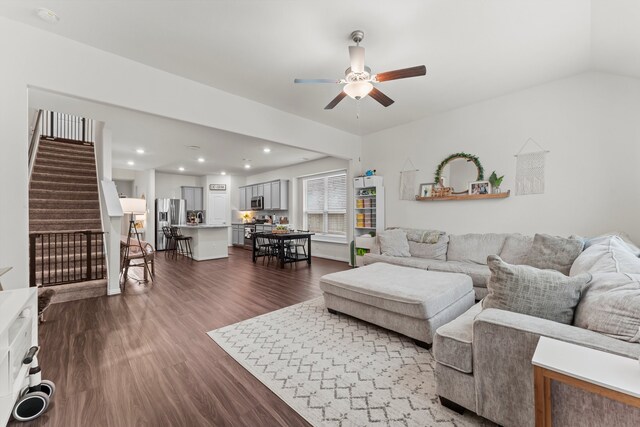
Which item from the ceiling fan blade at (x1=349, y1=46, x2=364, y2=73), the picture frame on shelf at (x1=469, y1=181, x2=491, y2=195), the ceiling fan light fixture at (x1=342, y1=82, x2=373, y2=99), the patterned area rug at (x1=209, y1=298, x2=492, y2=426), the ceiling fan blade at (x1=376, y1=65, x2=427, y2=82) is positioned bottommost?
the patterned area rug at (x1=209, y1=298, x2=492, y2=426)

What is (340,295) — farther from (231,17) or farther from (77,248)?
(77,248)

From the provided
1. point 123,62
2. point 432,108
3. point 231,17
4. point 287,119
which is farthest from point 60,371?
point 432,108

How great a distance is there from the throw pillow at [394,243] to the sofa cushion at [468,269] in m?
0.57

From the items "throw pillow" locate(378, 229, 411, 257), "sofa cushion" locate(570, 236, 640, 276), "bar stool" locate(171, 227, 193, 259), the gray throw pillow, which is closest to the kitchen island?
"bar stool" locate(171, 227, 193, 259)

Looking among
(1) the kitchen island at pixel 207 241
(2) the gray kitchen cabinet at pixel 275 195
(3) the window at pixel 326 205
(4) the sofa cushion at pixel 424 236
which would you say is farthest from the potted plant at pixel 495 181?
(1) the kitchen island at pixel 207 241

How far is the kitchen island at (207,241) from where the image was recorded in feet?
22.6

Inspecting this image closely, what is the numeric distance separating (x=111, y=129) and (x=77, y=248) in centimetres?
218

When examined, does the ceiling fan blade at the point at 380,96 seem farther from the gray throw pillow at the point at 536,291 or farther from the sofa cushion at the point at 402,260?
the sofa cushion at the point at 402,260

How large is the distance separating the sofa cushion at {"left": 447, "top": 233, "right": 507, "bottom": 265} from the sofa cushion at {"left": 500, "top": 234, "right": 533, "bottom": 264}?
3.4 inches

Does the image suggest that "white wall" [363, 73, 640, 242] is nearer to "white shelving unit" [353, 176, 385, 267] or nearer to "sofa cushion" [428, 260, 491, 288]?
"sofa cushion" [428, 260, 491, 288]

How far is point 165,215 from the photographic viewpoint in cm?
884

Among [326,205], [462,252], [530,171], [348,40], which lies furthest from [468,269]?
[326,205]

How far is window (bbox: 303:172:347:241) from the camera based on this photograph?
7.07m

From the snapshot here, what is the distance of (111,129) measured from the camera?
479 centimetres
